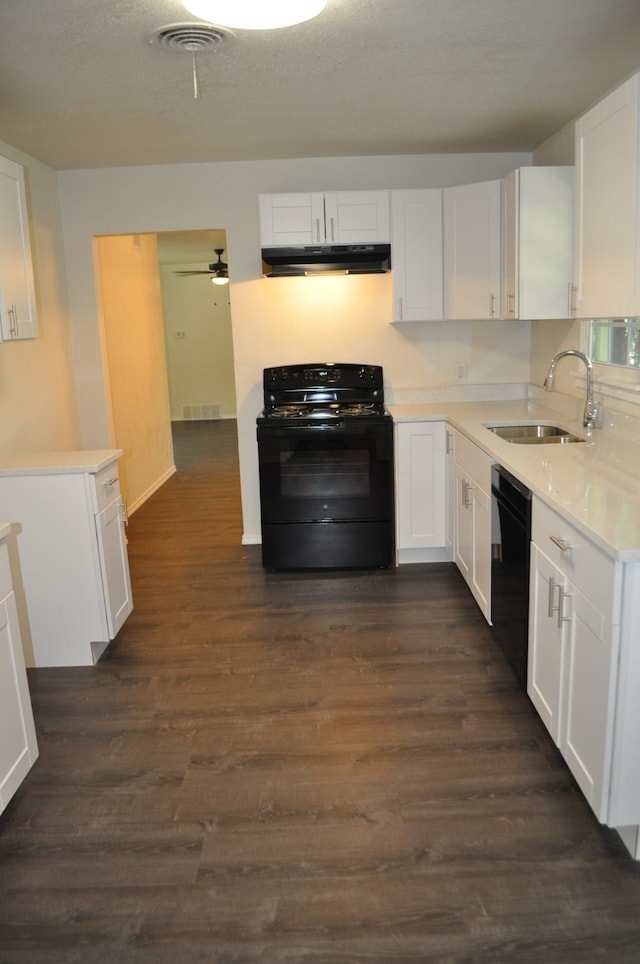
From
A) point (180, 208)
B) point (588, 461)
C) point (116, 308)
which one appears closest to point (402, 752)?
point (588, 461)

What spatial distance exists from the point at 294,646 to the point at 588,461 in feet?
4.91

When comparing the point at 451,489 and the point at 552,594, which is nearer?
the point at 552,594

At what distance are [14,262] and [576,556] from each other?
2.33 metres

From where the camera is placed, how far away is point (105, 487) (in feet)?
11.0

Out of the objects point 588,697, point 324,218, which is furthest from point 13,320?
point 588,697

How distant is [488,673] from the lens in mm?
3098

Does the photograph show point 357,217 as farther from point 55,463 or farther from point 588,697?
point 588,697

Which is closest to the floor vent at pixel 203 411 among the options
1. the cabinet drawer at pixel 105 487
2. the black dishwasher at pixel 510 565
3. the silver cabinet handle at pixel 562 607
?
the cabinet drawer at pixel 105 487

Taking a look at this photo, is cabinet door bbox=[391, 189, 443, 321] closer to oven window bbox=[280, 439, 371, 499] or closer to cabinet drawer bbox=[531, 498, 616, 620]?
oven window bbox=[280, 439, 371, 499]

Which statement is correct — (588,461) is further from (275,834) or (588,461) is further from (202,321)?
(202,321)

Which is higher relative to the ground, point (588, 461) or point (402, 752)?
point (588, 461)

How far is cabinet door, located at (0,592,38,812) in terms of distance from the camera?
7.25ft

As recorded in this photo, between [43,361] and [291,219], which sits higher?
[291,219]

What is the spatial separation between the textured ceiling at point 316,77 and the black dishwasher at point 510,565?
152 centimetres
